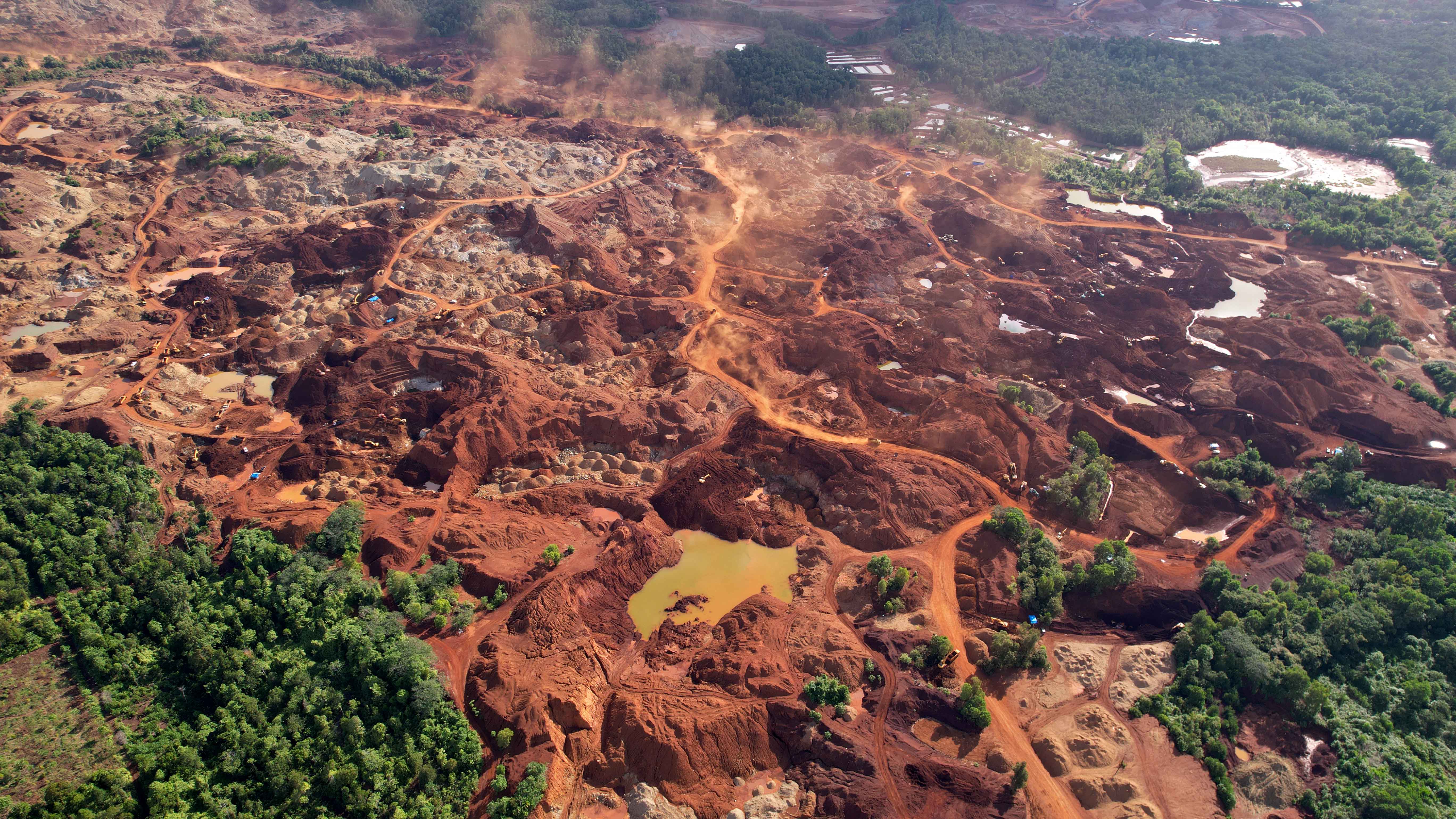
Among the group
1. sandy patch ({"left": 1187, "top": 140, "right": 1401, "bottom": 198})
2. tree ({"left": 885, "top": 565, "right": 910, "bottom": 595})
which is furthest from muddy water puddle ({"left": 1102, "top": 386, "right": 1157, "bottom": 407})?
sandy patch ({"left": 1187, "top": 140, "right": 1401, "bottom": 198})

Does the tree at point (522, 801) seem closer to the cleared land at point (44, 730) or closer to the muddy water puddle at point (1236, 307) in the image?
the cleared land at point (44, 730)

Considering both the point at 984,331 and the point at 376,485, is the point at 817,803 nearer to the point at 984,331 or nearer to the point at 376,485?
the point at 376,485

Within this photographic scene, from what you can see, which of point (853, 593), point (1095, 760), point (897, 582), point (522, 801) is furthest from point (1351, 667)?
point (522, 801)

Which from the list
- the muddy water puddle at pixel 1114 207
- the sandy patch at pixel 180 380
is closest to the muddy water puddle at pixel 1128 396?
the muddy water puddle at pixel 1114 207

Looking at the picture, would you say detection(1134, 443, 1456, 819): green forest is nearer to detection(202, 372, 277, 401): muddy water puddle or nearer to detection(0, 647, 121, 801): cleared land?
detection(0, 647, 121, 801): cleared land

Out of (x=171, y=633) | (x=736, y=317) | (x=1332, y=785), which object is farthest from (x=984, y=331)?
(x=171, y=633)

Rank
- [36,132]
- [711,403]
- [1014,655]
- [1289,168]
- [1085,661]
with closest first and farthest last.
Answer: [1014,655]
[1085,661]
[711,403]
[36,132]
[1289,168]

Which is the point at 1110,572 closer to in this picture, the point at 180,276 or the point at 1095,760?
the point at 1095,760
